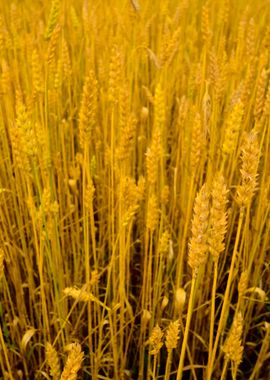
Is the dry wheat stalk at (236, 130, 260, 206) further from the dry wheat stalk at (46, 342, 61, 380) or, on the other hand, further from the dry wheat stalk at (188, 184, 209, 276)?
the dry wheat stalk at (46, 342, 61, 380)

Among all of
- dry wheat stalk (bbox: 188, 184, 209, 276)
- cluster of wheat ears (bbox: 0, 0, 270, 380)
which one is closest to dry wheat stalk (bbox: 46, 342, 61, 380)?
cluster of wheat ears (bbox: 0, 0, 270, 380)

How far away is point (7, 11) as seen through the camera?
6.89ft

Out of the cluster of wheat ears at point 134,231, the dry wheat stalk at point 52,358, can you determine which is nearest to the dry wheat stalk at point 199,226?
the cluster of wheat ears at point 134,231

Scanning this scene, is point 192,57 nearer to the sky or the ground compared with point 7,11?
nearer to the ground

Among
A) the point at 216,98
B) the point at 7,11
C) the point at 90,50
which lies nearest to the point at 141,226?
the point at 216,98

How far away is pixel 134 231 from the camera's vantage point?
130 cm

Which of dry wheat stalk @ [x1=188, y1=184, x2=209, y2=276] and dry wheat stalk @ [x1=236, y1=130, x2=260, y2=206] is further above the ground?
dry wheat stalk @ [x1=236, y1=130, x2=260, y2=206]

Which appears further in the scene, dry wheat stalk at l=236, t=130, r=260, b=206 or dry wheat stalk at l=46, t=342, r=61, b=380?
dry wheat stalk at l=46, t=342, r=61, b=380

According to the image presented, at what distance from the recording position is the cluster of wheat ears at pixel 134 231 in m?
0.66

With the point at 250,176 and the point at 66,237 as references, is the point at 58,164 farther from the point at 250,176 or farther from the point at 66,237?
the point at 250,176

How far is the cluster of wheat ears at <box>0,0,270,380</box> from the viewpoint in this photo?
0.66 metres

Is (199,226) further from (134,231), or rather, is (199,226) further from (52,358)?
(134,231)

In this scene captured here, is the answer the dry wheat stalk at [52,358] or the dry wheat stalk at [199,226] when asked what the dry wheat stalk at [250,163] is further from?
the dry wheat stalk at [52,358]

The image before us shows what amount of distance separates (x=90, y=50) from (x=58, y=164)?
0.48m
